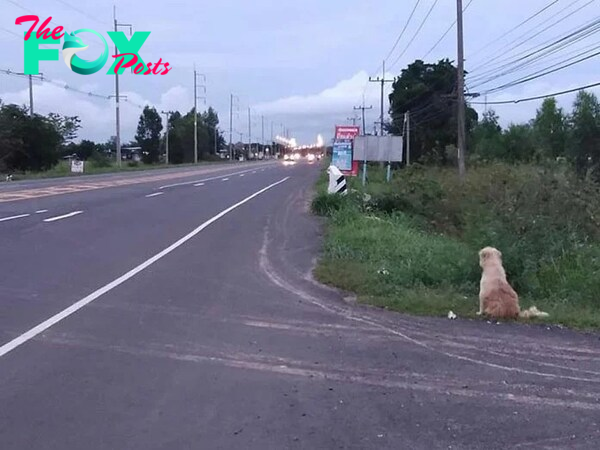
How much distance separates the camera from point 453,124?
6831 cm

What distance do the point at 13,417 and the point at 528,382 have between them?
4151 mm

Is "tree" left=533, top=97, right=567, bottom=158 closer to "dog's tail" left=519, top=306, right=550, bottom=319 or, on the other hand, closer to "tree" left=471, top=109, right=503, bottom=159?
"tree" left=471, top=109, right=503, bottom=159

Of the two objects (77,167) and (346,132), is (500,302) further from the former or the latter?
(77,167)

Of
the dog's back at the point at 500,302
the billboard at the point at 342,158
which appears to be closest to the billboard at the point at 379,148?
the billboard at the point at 342,158

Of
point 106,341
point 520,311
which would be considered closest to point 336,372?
point 106,341

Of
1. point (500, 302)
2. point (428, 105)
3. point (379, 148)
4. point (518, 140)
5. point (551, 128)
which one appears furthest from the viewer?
point (428, 105)

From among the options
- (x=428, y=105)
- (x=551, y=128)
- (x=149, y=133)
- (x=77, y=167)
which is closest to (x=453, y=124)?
(x=428, y=105)

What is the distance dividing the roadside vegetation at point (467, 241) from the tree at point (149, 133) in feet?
347

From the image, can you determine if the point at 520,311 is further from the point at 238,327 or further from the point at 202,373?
the point at 202,373

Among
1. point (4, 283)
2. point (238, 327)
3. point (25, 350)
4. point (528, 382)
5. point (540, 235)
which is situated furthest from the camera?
point (540, 235)

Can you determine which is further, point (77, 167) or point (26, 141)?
point (26, 141)

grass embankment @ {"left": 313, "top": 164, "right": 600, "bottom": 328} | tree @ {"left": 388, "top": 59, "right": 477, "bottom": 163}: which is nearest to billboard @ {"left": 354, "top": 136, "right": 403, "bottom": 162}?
grass embankment @ {"left": 313, "top": 164, "right": 600, "bottom": 328}

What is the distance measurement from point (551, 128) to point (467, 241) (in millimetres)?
52661

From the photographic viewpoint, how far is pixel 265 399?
6.70m
